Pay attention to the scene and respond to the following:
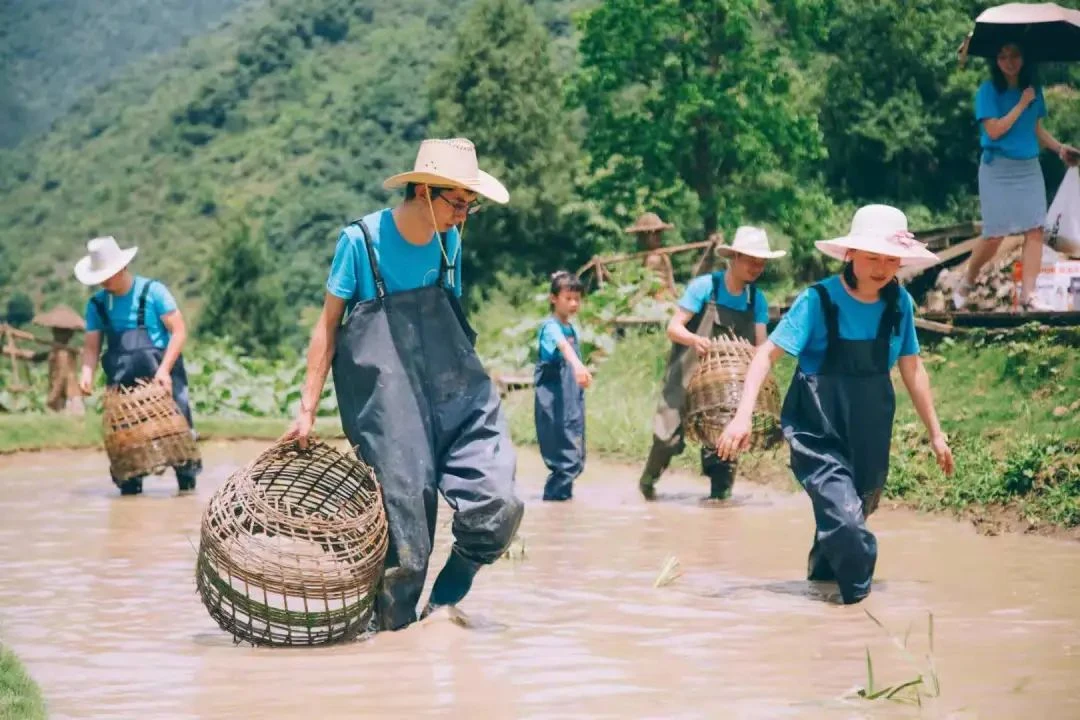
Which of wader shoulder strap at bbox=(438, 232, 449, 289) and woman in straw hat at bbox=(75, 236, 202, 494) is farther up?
wader shoulder strap at bbox=(438, 232, 449, 289)

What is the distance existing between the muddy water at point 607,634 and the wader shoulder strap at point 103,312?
2.12 meters

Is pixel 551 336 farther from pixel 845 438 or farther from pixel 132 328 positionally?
pixel 845 438

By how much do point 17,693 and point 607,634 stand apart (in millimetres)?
2517

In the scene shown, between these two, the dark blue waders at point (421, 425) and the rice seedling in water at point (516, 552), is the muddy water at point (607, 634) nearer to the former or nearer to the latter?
the rice seedling in water at point (516, 552)

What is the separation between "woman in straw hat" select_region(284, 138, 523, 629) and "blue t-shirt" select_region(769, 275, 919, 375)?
1.47 meters

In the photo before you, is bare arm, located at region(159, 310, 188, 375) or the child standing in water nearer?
the child standing in water

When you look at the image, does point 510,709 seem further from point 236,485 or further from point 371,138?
point 371,138

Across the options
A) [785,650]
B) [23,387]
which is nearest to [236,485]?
[785,650]

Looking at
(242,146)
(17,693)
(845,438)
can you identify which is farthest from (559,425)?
(242,146)

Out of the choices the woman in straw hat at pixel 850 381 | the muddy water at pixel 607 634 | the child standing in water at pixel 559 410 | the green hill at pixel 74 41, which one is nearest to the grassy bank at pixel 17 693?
the muddy water at pixel 607 634

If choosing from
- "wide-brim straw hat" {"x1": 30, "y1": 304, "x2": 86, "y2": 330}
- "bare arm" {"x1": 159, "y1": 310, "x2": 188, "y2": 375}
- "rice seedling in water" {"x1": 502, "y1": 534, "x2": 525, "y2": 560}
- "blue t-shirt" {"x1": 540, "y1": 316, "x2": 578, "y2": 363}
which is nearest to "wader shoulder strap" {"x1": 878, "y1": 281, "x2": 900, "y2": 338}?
"rice seedling in water" {"x1": 502, "y1": 534, "x2": 525, "y2": 560}

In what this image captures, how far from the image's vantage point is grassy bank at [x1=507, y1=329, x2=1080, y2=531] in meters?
10.6

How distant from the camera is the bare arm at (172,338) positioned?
13.2 meters

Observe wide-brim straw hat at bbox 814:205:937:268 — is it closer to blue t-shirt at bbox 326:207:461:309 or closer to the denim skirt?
blue t-shirt at bbox 326:207:461:309
